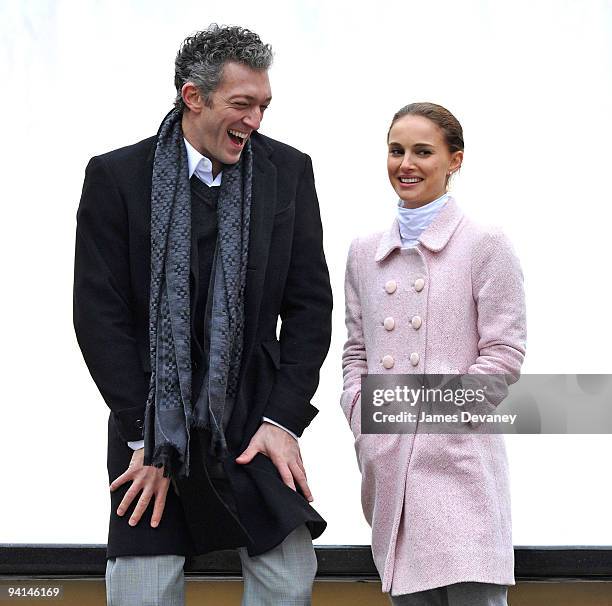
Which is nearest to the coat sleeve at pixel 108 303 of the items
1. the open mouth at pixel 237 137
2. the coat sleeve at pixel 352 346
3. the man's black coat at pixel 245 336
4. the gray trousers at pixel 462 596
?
the man's black coat at pixel 245 336

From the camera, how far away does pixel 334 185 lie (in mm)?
3465

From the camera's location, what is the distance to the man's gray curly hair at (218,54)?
2486 millimetres

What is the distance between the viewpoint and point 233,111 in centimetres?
249

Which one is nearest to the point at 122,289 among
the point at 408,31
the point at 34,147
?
the point at 34,147

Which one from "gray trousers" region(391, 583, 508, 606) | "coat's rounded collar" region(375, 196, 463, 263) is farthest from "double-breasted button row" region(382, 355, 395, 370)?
"gray trousers" region(391, 583, 508, 606)

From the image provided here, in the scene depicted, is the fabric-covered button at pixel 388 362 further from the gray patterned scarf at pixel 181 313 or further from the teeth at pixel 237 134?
the teeth at pixel 237 134

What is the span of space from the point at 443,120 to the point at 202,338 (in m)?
0.77

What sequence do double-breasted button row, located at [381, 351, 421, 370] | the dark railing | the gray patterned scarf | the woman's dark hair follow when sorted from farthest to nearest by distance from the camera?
1. the dark railing
2. the woman's dark hair
3. double-breasted button row, located at [381, 351, 421, 370]
4. the gray patterned scarf

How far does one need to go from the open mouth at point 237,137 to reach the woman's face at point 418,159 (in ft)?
1.29

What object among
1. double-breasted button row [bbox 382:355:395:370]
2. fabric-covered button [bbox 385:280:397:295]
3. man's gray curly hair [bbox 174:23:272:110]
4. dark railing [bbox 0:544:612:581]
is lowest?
dark railing [bbox 0:544:612:581]

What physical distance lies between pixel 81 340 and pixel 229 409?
0.35m

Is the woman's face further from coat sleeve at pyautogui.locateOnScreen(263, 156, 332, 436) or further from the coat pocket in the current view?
the coat pocket

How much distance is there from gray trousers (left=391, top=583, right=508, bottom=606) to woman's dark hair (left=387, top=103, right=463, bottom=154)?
99cm

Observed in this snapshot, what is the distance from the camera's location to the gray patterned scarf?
7.82ft
